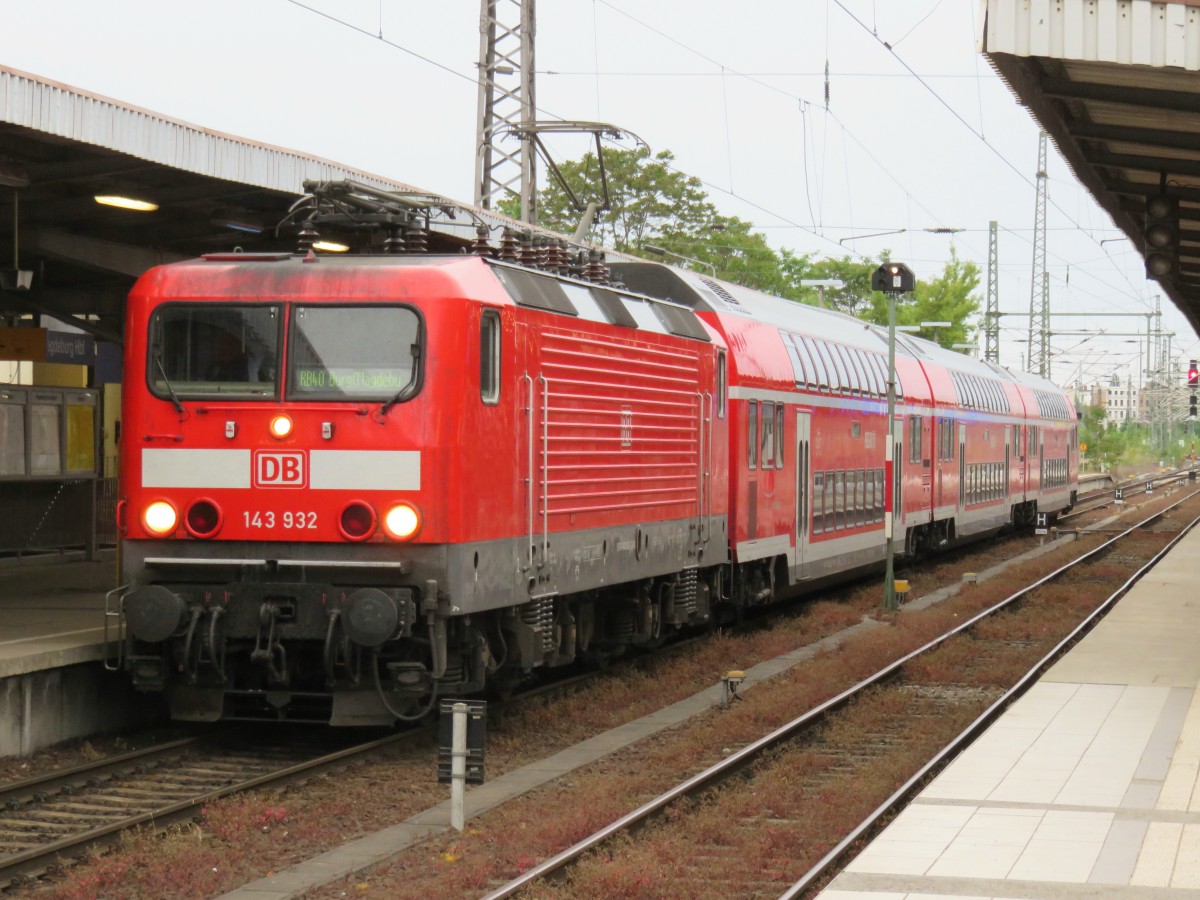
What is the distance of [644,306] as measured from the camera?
14.5 metres

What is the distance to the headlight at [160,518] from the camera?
1077 centimetres

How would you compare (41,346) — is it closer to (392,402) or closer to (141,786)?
(392,402)

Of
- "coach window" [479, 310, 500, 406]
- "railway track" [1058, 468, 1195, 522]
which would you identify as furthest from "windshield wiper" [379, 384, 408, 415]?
"railway track" [1058, 468, 1195, 522]

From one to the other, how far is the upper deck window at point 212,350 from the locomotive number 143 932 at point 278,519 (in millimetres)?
767

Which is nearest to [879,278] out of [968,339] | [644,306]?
[644,306]

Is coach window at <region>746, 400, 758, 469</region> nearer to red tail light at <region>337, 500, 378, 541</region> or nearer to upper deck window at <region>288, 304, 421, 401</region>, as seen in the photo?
upper deck window at <region>288, 304, 421, 401</region>

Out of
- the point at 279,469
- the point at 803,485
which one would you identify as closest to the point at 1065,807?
the point at 279,469

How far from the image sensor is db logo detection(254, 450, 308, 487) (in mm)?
10625

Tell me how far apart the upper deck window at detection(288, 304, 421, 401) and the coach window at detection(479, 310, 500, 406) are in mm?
Result: 472

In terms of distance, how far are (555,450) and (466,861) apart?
439cm

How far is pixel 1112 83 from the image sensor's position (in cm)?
1312

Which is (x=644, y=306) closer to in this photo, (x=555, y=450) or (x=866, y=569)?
(x=555, y=450)

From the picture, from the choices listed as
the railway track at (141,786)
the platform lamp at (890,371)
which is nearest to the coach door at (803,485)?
the platform lamp at (890,371)

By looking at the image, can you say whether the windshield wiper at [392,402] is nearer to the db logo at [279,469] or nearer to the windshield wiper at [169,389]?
the db logo at [279,469]
